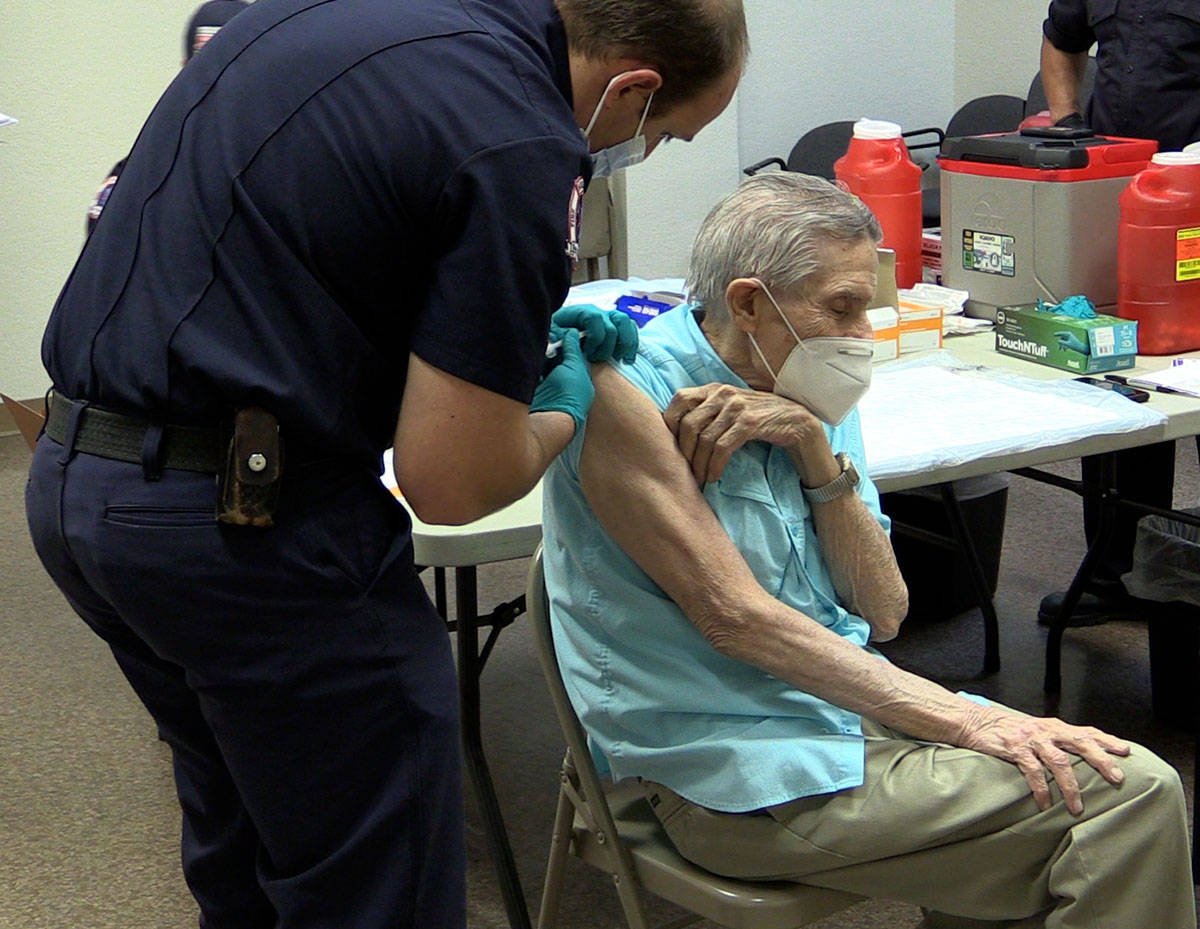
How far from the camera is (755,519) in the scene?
1565mm

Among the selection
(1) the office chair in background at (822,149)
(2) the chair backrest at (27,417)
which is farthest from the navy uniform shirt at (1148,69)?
(2) the chair backrest at (27,417)

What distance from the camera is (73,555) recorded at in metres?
1.21

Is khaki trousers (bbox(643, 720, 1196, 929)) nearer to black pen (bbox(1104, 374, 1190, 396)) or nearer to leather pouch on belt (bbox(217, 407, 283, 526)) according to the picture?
leather pouch on belt (bbox(217, 407, 283, 526))

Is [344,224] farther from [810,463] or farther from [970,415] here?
[970,415]

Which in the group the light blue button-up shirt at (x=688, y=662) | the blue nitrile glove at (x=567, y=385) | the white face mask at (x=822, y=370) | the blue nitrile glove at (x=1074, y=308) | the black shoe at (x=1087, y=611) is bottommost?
the black shoe at (x=1087, y=611)

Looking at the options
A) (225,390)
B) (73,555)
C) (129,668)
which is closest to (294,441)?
(225,390)

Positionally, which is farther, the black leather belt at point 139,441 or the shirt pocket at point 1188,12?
the shirt pocket at point 1188,12

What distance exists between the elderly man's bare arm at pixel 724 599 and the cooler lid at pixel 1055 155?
1377 millimetres

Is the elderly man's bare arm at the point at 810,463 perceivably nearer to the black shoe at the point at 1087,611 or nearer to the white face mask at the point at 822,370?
the white face mask at the point at 822,370

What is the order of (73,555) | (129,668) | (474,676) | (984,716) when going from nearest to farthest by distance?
1. (73,555)
2. (129,668)
3. (984,716)
4. (474,676)

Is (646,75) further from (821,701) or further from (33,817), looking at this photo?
(33,817)

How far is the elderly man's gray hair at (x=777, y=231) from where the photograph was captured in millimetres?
1560

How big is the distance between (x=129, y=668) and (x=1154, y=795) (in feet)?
3.33

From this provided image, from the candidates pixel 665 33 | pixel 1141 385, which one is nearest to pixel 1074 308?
pixel 1141 385
